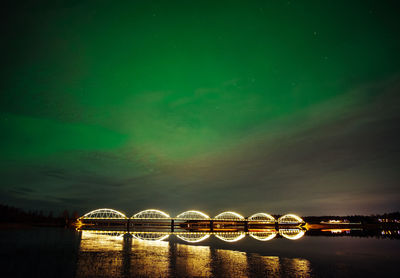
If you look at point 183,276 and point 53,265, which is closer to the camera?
point 183,276

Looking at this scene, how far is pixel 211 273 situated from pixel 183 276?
2498mm

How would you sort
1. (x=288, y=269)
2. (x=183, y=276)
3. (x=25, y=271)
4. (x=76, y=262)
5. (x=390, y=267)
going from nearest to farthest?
(x=183, y=276), (x=25, y=271), (x=288, y=269), (x=76, y=262), (x=390, y=267)

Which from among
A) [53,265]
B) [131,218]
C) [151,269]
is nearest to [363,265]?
[151,269]

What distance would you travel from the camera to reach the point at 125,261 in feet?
77.8

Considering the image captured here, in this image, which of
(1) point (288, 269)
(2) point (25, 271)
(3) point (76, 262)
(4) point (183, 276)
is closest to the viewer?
(4) point (183, 276)

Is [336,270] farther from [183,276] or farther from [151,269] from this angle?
[151,269]

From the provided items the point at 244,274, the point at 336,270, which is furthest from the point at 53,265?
the point at 336,270

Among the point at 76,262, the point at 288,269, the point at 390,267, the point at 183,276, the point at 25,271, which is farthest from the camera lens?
the point at 390,267

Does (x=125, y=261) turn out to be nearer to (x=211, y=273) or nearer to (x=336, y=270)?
(x=211, y=273)

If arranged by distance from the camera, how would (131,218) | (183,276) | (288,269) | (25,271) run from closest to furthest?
(183,276), (25,271), (288,269), (131,218)

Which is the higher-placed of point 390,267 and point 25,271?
point 25,271

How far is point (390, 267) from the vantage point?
80.4ft

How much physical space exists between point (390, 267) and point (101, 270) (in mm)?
27868

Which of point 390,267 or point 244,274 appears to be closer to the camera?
point 244,274
